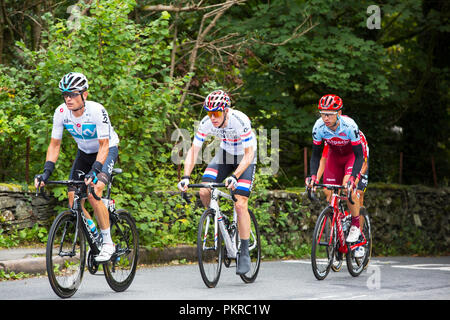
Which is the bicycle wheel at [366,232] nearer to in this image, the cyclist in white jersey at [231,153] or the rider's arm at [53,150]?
the cyclist in white jersey at [231,153]

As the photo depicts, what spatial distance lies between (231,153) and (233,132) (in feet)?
1.18

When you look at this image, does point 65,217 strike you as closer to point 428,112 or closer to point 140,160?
point 140,160

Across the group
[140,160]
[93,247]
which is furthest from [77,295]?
[140,160]

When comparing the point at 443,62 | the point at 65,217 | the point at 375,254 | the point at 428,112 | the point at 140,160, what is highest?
the point at 443,62

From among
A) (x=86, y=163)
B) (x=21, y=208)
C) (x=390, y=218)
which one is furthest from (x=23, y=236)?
(x=390, y=218)

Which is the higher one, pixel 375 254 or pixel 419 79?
pixel 419 79

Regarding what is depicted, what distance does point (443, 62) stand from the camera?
20.3m

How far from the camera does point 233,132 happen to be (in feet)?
27.5

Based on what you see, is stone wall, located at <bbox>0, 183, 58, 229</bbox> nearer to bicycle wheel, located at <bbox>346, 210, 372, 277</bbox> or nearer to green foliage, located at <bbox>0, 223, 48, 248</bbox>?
green foliage, located at <bbox>0, 223, 48, 248</bbox>

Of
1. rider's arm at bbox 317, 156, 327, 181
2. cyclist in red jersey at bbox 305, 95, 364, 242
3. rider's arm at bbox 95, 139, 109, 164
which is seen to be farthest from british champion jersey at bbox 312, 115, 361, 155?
rider's arm at bbox 95, 139, 109, 164

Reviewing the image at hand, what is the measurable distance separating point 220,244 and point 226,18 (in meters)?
9.83

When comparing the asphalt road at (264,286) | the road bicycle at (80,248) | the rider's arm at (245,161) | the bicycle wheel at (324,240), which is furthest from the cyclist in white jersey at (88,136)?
the bicycle wheel at (324,240)

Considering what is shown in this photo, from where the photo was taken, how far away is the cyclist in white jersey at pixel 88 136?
7227mm

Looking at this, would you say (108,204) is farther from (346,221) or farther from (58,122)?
(346,221)
